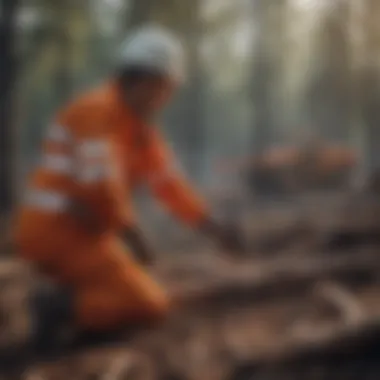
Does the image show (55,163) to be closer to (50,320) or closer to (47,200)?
(47,200)

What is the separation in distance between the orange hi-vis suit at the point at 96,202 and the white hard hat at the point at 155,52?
0.06 meters

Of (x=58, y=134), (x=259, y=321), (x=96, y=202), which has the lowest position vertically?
(x=259, y=321)

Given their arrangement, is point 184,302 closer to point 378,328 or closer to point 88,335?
point 88,335

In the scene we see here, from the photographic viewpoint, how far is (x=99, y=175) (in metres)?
1.32

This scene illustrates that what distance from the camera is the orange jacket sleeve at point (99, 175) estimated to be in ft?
4.31

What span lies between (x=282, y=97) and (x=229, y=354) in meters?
0.42

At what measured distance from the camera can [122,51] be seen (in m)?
1.33

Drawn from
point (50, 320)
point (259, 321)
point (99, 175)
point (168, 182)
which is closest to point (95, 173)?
point (99, 175)

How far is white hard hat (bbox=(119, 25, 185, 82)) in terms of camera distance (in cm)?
133

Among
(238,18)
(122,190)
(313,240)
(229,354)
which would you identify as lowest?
(229,354)

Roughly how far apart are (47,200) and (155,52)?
11.2 inches

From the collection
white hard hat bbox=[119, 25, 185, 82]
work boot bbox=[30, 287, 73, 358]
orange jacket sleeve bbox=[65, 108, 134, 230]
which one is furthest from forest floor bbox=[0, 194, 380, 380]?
white hard hat bbox=[119, 25, 185, 82]

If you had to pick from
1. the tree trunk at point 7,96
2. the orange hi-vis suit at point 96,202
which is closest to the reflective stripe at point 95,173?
the orange hi-vis suit at point 96,202

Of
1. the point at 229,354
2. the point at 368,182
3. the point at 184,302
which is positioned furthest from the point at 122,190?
the point at 368,182
